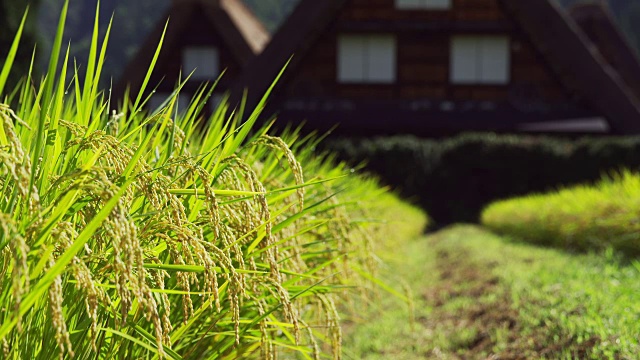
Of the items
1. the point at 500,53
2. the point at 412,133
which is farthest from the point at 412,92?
the point at 500,53

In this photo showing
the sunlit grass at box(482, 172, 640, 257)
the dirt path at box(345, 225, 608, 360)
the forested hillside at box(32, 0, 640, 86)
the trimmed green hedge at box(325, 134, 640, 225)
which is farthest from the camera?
the forested hillside at box(32, 0, 640, 86)

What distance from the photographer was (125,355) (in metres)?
1.90

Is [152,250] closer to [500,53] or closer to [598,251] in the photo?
[598,251]

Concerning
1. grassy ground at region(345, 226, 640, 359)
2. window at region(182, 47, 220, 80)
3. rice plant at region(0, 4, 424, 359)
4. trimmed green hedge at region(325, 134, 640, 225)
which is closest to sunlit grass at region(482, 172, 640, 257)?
grassy ground at region(345, 226, 640, 359)

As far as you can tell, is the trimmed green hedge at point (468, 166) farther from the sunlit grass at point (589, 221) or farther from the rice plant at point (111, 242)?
the rice plant at point (111, 242)

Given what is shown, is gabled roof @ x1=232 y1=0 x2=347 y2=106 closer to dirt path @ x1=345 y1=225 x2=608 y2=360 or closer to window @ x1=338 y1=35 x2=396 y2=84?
window @ x1=338 y1=35 x2=396 y2=84

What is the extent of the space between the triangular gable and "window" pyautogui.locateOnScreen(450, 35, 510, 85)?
1106 millimetres

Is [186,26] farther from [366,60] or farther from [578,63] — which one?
[578,63]

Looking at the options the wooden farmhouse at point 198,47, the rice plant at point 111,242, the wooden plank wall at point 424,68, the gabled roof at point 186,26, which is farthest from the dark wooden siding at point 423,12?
the rice plant at point 111,242

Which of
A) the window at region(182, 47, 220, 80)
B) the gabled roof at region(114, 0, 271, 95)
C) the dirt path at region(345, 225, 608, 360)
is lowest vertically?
the window at region(182, 47, 220, 80)

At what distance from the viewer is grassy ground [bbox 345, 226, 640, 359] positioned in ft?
11.0

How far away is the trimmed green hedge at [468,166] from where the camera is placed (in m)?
15.0

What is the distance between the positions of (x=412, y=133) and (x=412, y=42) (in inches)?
Answer: 84.0

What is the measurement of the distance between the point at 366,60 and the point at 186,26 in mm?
6733
